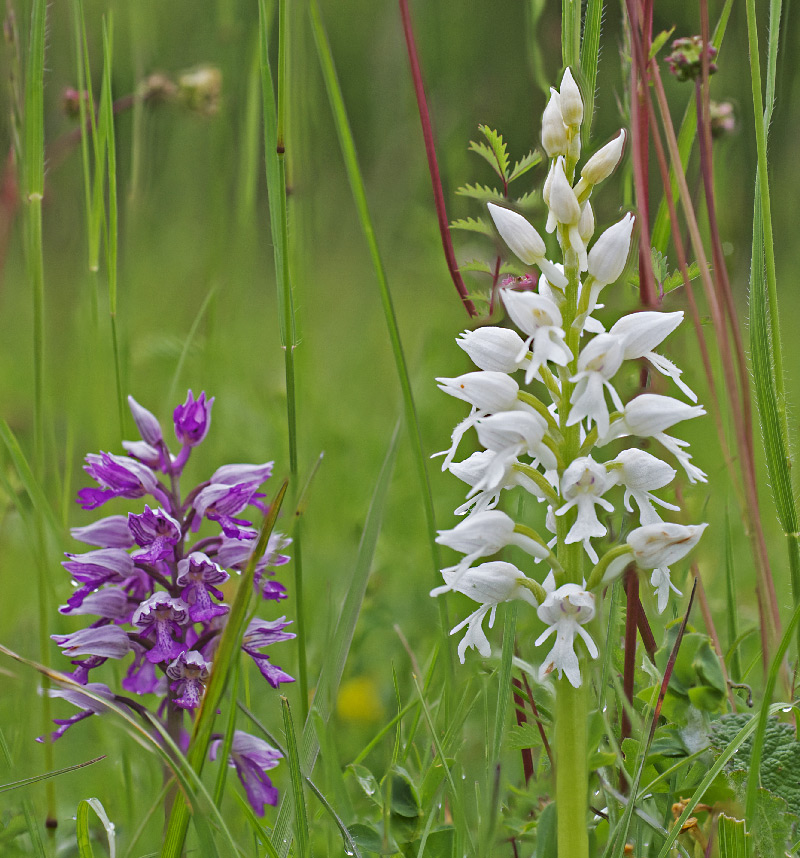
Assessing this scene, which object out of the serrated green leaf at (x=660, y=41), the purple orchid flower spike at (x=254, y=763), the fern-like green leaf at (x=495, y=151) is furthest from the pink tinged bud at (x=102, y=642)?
the serrated green leaf at (x=660, y=41)

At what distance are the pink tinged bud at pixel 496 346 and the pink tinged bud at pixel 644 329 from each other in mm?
58

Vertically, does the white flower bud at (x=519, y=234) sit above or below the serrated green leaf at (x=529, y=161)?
below

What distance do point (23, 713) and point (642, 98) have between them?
2.54ft

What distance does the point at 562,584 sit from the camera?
509mm

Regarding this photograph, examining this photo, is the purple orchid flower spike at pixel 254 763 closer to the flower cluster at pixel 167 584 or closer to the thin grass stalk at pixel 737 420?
the flower cluster at pixel 167 584

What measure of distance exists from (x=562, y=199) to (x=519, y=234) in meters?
0.04

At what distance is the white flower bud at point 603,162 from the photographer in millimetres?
534

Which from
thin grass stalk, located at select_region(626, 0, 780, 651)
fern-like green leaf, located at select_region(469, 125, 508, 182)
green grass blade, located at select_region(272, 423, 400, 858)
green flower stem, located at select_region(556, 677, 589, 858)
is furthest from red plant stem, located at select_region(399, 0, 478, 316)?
green flower stem, located at select_region(556, 677, 589, 858)

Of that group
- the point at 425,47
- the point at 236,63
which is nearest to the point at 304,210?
the point at 236,63

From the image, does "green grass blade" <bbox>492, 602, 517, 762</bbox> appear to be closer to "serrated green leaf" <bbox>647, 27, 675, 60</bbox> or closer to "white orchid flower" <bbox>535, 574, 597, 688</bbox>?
"white orchid flower" <bbox>535, 574, 597, 688</bbox>

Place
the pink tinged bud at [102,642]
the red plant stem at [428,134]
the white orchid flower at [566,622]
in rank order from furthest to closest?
the red plant stem at [428,134] < the pink tinged bud at [102,642] < the white orchid flower at [566,622]

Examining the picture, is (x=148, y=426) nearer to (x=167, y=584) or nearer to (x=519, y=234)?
(x=167, y=584)

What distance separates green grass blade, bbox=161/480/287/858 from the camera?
19.0 inches

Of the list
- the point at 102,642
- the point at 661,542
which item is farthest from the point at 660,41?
the point at 102,642
